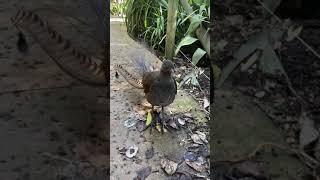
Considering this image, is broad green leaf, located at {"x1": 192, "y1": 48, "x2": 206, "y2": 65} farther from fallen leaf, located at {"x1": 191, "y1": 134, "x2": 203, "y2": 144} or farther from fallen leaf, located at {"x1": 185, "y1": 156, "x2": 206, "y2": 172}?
fallen leaf, located at {"x1": 185, "y1": 156, "x2": 206, "y2": 172}

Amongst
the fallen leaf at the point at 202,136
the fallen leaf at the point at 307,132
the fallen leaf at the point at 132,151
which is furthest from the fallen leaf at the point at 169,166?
the fallen leaf at the point at 307,132

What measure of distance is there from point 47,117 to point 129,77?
1371mm

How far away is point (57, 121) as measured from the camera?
709 millimetres

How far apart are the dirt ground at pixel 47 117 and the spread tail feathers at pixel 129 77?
1273 millimetres

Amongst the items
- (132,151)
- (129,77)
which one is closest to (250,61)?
(132,151)

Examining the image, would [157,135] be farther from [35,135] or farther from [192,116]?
[35,135]

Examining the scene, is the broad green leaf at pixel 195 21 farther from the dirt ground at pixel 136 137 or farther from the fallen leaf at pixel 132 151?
the fallen leaf at pixel 132 151

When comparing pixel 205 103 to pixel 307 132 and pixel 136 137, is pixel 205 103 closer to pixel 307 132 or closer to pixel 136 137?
pixel 136 137

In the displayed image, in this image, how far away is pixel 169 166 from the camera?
4.85 feet

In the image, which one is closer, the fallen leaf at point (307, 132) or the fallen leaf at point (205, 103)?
the fallen leaf at point (307, 132)

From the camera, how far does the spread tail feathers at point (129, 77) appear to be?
2.01m

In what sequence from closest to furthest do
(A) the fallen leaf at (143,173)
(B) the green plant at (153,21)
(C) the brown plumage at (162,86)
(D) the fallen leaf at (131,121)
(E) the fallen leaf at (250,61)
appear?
(E) the fallen leaf at (250,61), (A) the fallen leaf at (143,173), (C) the brown plumage at (162,86), (D) the fallen leaf at (131,121), (B) the green plant at (153,21)

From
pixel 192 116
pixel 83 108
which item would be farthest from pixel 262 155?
pixel 192 116

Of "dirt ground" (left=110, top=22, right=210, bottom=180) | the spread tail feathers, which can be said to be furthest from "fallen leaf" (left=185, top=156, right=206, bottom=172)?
the spread tail feathers
